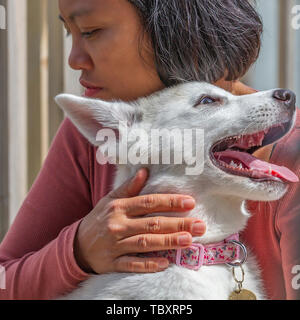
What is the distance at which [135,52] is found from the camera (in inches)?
44.4

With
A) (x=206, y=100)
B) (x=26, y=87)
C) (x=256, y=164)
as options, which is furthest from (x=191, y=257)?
(x=26, y=87)

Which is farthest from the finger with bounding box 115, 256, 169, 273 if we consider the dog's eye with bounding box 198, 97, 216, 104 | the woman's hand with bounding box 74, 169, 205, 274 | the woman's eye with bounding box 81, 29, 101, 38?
the woman's eye with bounding box 81, 29, 101, 38

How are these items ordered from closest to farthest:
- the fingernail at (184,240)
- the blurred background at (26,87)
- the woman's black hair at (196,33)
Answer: the fingernail at (184,240)
the woman's black hair at (196,33)
the blurred background at (26,87)

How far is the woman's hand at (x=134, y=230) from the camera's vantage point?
3.35ft

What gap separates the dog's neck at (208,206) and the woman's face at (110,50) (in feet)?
0.79

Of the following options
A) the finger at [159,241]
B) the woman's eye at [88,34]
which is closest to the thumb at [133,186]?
the finger at [159,241]

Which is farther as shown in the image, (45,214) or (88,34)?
(45,214)

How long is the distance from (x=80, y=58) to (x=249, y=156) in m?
0.47

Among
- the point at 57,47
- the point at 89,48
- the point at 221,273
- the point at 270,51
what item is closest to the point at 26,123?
the point at 57,47

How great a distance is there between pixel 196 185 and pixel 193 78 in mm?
276

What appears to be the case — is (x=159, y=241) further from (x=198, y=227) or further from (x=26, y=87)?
(x=26, y=87)

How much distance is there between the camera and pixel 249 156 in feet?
3.47

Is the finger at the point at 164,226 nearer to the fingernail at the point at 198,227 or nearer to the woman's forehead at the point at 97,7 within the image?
the fingernail at the point at 198,227

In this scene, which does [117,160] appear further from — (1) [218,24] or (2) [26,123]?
(2) [26,123]
